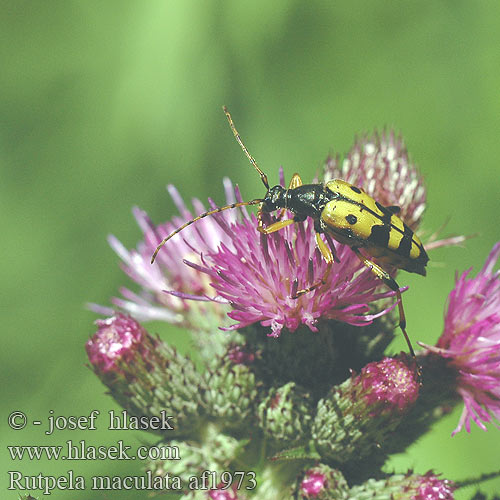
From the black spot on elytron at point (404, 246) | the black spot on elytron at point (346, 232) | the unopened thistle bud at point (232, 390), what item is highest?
the black spot on elytron at point (346, 232)

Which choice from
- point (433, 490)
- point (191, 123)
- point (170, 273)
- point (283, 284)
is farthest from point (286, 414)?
point (191, 123)

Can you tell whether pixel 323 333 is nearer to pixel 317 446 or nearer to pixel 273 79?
pixel 317 446

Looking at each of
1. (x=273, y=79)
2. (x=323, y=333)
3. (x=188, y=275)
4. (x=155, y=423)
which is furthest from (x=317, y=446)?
(x=273, y=79)

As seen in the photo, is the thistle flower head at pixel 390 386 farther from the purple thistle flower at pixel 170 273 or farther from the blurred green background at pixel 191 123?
the blurred green background at pixel 191 123

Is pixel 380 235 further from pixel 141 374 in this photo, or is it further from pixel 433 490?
pixel 141 374

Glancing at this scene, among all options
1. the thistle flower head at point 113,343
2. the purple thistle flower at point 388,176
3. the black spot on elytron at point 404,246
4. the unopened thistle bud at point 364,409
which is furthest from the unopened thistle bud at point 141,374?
the purple thistle flower at point 388,176

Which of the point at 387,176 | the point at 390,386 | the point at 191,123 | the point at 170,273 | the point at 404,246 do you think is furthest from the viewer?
the point at 191,123
